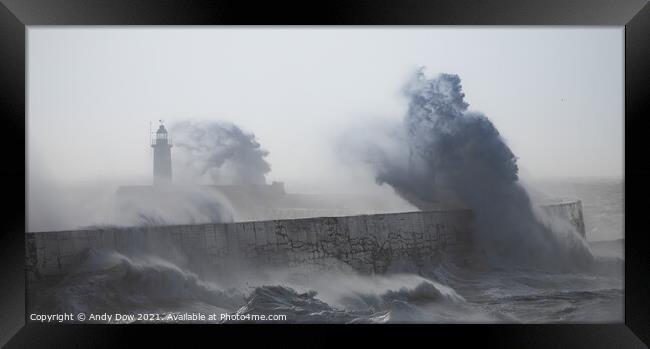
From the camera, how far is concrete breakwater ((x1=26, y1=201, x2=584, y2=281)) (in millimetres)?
4527

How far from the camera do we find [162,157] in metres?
4.60

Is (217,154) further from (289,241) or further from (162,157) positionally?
(289,241)

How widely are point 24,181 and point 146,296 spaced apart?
1.44 m

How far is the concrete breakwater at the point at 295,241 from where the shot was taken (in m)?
4.53

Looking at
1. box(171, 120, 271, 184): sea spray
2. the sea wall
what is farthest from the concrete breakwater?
box(171, 120, 271, 184): sea spray

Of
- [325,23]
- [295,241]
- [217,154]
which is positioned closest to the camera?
[325,23]

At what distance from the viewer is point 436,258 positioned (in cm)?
471

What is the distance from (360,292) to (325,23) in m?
2.40

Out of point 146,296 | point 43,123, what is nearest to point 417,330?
point 146,296

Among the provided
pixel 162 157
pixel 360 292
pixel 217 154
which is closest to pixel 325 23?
pixel 217 154

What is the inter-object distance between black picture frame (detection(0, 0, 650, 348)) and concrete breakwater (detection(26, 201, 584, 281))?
1.47 ft

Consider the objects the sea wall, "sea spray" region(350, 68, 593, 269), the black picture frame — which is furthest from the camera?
"sea spray" region(350, 68, 593, 269)

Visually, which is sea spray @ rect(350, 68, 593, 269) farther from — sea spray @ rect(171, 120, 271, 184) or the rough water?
sea spray @ rect(171, 120, 271, 184)

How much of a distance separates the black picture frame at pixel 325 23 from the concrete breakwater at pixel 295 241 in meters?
0.45
